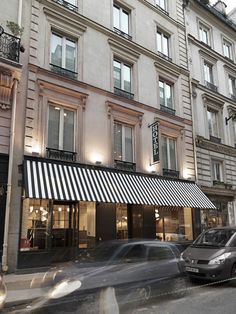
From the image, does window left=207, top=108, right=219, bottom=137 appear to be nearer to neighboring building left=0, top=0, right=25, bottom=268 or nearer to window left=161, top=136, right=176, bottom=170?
window left=161, top=136, right=176, bottom=170

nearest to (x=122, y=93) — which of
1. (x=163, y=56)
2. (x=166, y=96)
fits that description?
(x=166, y=96)

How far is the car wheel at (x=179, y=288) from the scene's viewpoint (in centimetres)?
779

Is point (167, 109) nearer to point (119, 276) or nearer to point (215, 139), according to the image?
point (215, 139)

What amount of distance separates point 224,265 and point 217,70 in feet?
51.8

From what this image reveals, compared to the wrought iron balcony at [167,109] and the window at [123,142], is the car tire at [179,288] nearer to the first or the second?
the window at [123,142]

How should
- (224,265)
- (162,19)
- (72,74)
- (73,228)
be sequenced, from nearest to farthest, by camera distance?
(224,265), (73,228), (72,74), (162,19)

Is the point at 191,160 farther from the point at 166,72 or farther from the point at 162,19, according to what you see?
the point at 162,19

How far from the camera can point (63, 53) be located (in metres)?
13.5

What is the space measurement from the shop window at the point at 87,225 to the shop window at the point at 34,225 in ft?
4.62

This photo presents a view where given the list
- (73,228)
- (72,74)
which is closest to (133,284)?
(73,228)

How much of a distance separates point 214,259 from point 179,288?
1.41 m

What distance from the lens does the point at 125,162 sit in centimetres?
1428

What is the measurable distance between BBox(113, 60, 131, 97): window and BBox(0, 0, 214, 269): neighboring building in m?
0.05

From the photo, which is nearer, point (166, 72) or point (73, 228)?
point (73, 228)
